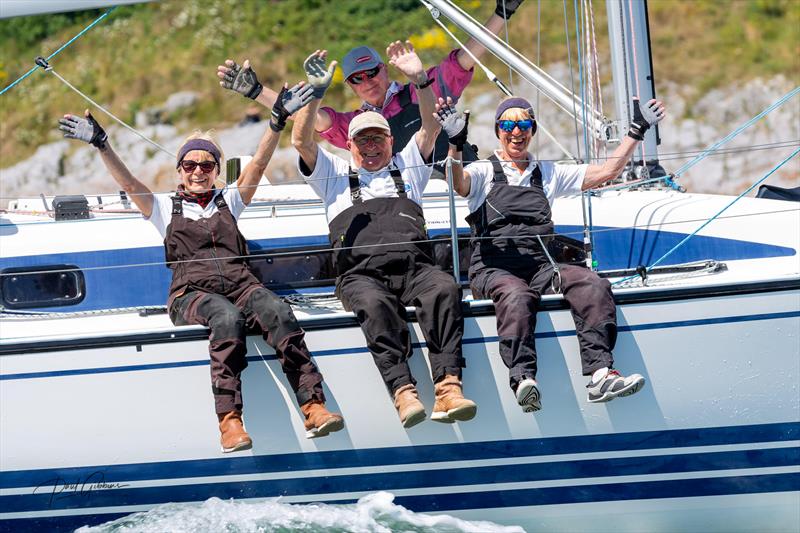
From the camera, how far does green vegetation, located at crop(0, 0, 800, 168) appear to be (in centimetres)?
1700

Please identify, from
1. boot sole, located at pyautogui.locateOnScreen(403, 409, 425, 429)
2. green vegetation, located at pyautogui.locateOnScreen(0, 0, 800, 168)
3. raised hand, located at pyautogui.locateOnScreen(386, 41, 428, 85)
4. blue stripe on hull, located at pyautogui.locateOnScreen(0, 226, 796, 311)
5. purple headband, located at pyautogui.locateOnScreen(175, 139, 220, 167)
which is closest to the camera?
boot sole, located at pyautogui.locateOnScreen(403, 409, 425, 429)

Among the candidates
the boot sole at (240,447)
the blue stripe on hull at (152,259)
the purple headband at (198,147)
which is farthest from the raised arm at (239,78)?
the boot sole at (240,447)

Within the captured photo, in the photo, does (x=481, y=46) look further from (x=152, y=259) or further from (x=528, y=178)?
(x=152, y=259)

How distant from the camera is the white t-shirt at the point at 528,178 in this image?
18.2 ft

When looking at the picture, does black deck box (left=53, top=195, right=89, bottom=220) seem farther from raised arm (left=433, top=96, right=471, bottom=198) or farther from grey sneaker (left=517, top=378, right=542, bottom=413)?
grey sneaker (left=517, top=378, right=542, bottom=413)

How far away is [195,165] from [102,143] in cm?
46

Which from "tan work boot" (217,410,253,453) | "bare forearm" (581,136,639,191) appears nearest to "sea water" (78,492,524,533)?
"tan work boot" (217,410,253,453)

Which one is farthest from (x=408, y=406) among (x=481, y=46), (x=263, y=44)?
(x=263, y=44)

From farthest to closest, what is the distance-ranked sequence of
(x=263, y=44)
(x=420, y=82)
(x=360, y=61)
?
1. (x=263, y=44)
2. (x=360, y=61)
3. (x=420, y=82)

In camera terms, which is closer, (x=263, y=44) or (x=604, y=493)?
(x=604, y=493)

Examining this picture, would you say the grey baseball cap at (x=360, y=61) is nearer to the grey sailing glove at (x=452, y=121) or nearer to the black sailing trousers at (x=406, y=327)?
the grey sailing glove at (x=452, y=121)

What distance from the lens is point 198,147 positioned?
552 centimetres

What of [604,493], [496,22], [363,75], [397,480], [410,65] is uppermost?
[496,22]

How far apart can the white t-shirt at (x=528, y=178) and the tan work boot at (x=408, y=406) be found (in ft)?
3.28
